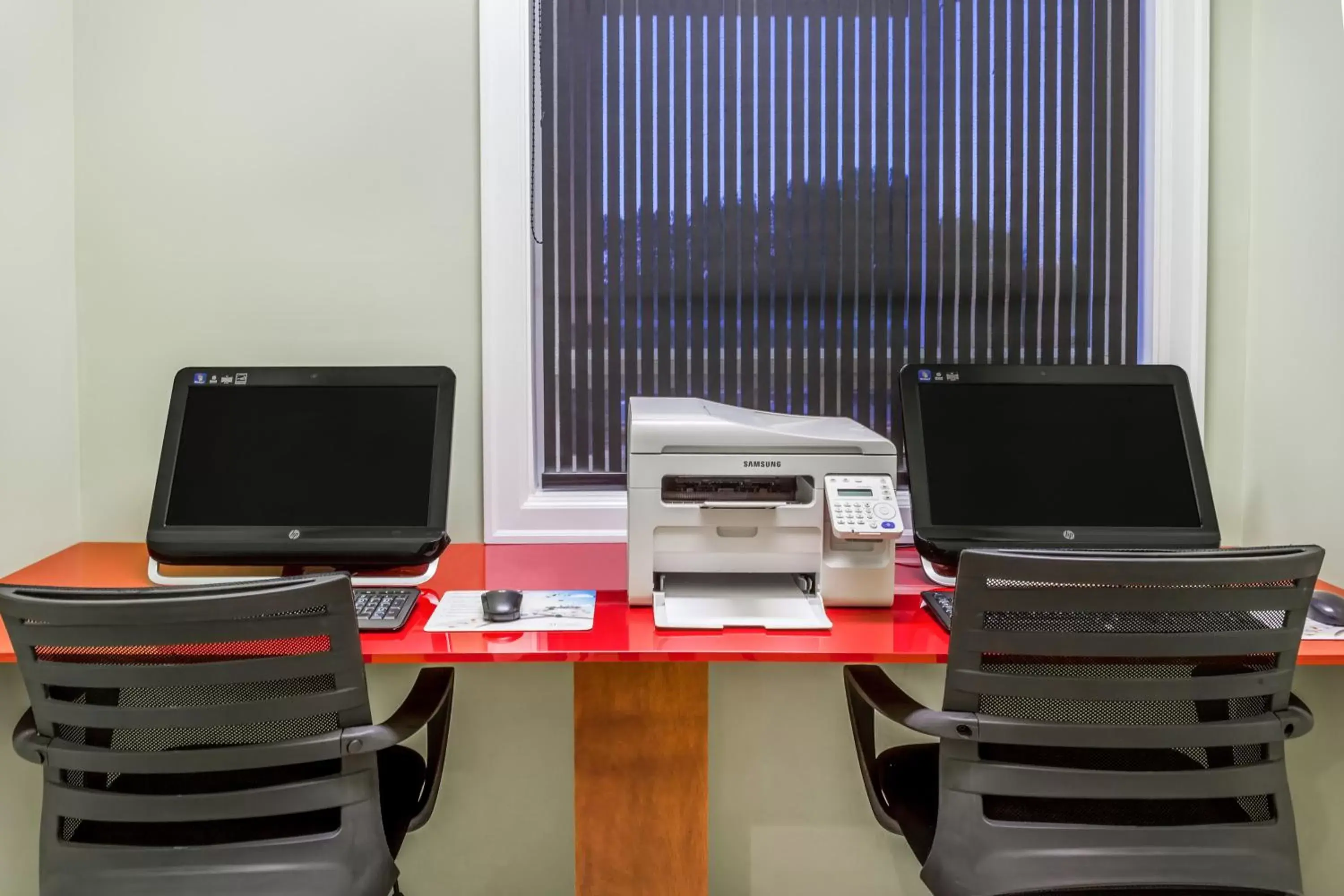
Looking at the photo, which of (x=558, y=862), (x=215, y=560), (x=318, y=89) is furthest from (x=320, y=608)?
(x=318, y=89)

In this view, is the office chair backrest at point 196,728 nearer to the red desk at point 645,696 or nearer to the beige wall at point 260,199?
the red desk at point 645,696

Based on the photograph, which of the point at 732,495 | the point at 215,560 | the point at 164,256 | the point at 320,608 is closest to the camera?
the point at 320,608

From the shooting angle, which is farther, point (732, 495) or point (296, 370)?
point (296, 370)

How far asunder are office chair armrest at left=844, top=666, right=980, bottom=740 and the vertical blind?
2.81 feet

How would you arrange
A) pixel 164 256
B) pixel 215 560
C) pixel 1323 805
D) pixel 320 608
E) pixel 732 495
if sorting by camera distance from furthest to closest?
1. pixel 164 256
2. pixel 1323 805
3. pixel 215 560
4. pixel 732 495
5. pixel 320 608

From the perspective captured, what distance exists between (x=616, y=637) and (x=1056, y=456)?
3.67 feet

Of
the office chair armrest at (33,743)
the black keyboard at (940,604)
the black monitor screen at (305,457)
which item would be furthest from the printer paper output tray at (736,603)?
the office chair armrest at (33,743)

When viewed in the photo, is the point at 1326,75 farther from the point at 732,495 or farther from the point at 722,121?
the point at 732,495

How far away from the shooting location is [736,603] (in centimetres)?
167

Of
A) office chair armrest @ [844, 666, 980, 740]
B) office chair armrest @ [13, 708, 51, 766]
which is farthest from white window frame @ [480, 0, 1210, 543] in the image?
office chair armrest @ [13, 708, 51, 766]

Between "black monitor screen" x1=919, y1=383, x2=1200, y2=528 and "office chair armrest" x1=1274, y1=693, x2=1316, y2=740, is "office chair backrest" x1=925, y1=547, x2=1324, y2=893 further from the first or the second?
"black monitor screen" x1=919, y1=383, x2=1200, y2=528

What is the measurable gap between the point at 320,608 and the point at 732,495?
81cm

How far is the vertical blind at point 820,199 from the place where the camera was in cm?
222

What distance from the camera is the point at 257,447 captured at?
1.91 m
